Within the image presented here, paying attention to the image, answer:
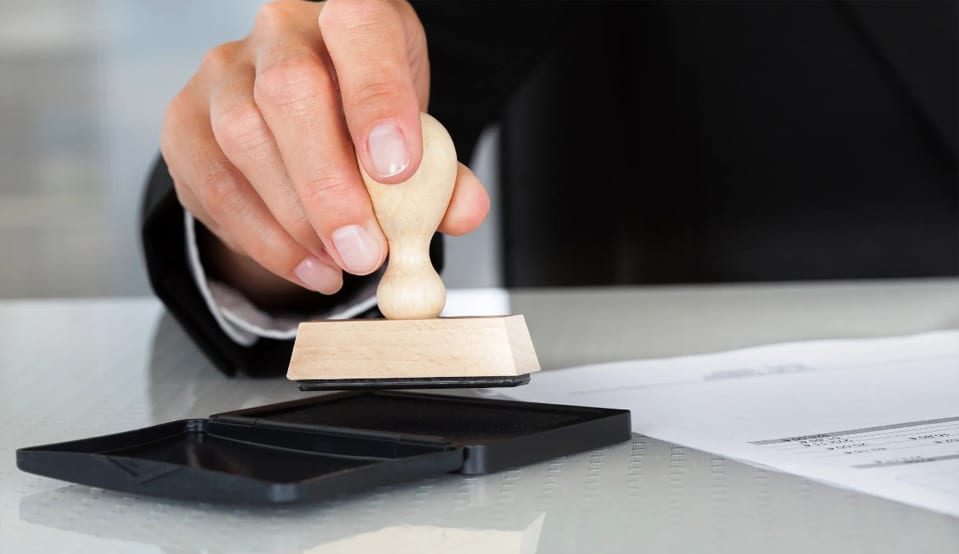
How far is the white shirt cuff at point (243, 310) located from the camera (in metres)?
0.72

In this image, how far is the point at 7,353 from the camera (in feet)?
2.78

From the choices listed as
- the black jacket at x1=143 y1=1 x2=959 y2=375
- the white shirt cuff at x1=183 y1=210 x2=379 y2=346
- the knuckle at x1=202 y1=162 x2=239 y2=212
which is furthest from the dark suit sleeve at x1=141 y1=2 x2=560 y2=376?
the black jacket at x1=143 y1=1 x2=959 y2=375

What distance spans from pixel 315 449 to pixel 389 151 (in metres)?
0.14

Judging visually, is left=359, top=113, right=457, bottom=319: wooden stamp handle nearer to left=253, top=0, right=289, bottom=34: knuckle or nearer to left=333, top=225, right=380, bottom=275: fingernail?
left=333, top=225, right=380, bottom=275: fingernail

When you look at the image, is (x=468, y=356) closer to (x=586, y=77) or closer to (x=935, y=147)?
(x=935, y=147)

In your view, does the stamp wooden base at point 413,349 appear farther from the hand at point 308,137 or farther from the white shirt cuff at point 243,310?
the white shirt cuff at point 243,310

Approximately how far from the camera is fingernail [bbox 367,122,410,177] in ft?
1.49

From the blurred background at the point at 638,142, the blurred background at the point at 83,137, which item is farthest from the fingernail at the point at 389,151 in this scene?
the blurred background at the point at 83,137

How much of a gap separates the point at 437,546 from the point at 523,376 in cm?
14

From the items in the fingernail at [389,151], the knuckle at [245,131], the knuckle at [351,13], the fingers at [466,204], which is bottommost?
the fingers at [466,204]

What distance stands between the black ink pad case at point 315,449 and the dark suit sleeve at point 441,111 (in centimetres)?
28

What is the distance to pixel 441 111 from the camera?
123cm

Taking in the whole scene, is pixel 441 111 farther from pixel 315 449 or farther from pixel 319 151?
pixel 315 449

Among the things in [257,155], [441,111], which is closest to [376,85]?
[257,155]
